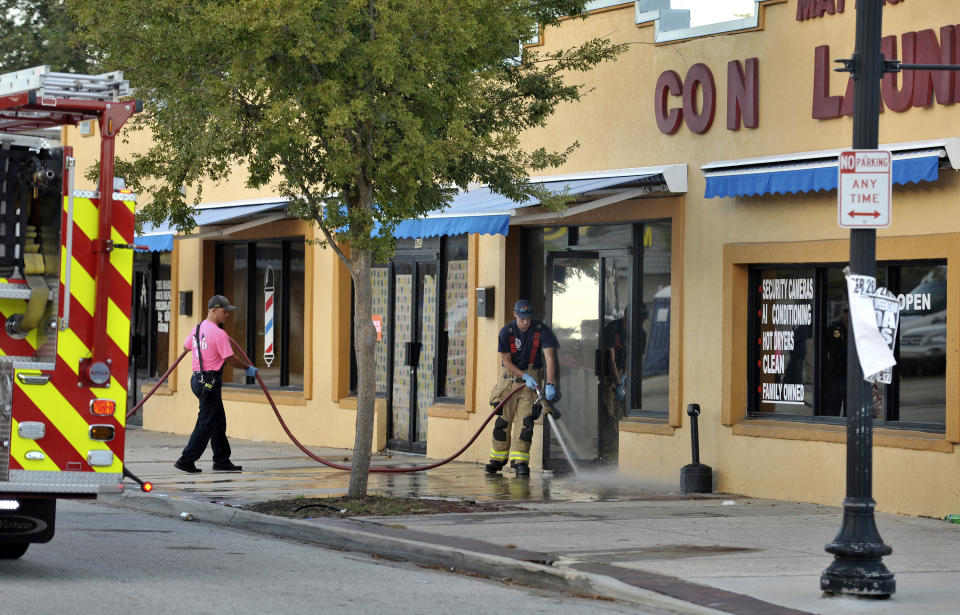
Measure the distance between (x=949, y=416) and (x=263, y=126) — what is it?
6.13m

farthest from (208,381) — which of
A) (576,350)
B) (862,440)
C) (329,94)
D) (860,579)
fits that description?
(860,579)

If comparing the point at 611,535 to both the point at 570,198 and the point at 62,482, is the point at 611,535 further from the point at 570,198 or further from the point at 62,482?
the point at 62,482

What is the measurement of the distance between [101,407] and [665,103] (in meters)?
7.82

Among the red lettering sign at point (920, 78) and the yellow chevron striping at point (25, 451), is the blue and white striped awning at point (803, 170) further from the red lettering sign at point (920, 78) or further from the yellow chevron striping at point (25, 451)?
the yellow chevron striping at point (25, 451)

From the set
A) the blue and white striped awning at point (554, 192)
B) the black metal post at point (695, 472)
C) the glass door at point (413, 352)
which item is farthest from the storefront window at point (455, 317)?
the black metal post at point (695, 472)

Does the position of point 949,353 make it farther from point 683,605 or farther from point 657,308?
point 683,605

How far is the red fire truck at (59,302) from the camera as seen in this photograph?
896 centimetres

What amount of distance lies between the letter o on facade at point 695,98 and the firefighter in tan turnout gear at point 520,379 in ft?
8.57

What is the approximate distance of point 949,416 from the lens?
12.5 metres

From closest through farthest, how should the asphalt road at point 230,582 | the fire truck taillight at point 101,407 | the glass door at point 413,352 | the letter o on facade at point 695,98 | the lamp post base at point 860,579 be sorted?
the asphalt road at point 230,582 → the lamp post base at point 860,579 → the fire truck taillight at point 101,407 → the letter o on facade at point 695,98 → the glass door at point 413,352

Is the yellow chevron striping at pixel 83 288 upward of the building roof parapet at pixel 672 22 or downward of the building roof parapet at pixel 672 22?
downward

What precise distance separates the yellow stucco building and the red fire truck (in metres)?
6.17

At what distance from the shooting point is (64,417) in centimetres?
911

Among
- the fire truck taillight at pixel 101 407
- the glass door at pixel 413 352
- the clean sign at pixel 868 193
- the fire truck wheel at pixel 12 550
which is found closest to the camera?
the clean sign at pixel 868 193
